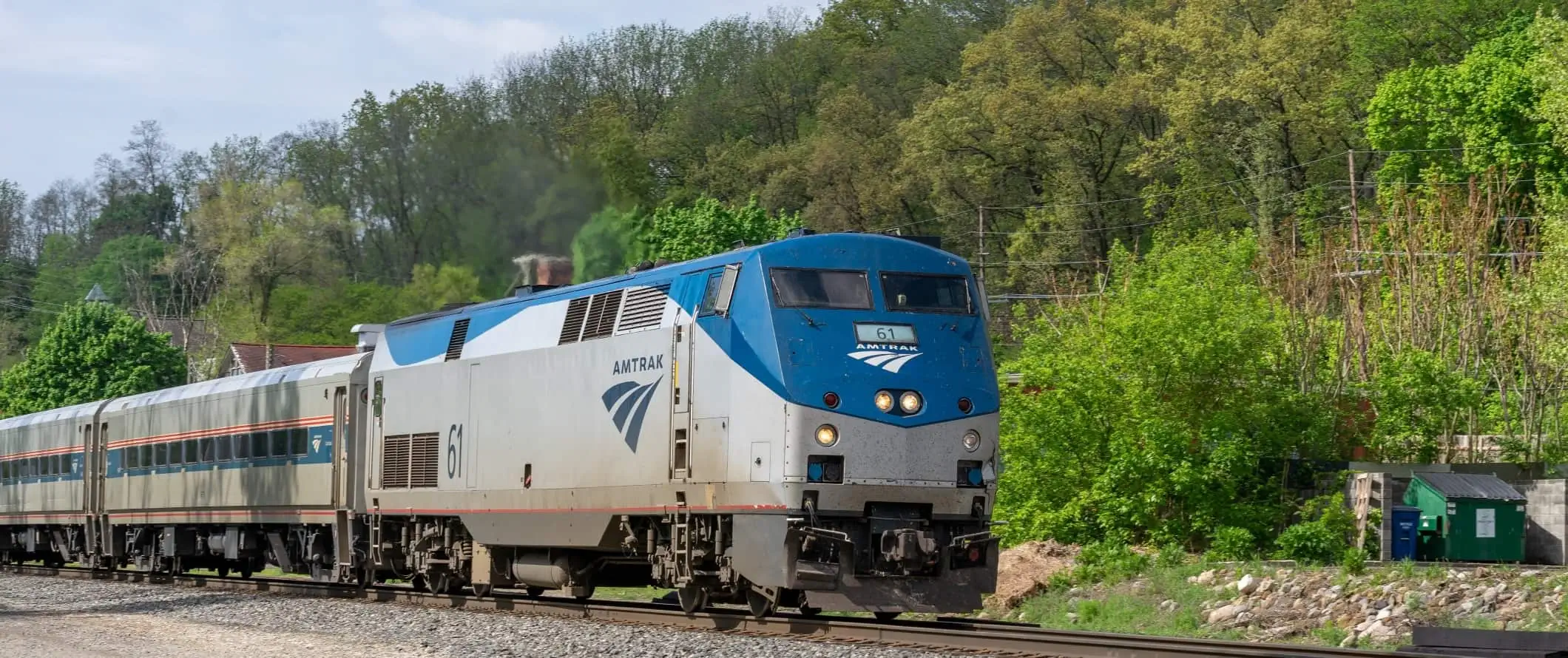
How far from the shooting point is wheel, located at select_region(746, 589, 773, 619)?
1694 centimetres

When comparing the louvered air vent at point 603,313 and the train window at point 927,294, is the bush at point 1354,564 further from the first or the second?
the louvered air vent at point 603,313

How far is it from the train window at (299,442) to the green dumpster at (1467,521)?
17952mm

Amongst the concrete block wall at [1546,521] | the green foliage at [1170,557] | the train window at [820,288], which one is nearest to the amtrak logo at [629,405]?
the train window at [820,288]

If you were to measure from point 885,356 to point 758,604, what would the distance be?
291 cm

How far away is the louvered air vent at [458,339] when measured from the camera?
2180cm

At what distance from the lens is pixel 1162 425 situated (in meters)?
27.9

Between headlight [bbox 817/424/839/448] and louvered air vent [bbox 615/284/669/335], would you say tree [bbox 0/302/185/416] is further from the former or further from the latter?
headlight [bbox 817/424/839/448]

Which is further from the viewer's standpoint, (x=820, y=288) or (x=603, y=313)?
(x=603, y=313)

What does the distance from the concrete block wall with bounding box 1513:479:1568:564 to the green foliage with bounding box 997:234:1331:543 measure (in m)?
3.53

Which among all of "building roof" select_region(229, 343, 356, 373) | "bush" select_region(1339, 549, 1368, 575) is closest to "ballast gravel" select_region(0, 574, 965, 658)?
"bush" select_region(1339, 549, 1368, 575)

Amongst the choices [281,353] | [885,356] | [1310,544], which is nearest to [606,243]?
[1310,544]

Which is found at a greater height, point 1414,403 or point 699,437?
point 1414,403

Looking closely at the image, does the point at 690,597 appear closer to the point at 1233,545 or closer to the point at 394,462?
the point at 394,462

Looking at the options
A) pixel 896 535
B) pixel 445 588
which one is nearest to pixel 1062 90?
pixel 445 588
